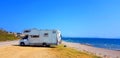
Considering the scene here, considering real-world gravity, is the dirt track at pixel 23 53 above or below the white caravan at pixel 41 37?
below

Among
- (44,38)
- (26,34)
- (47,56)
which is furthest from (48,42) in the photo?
(47,56)

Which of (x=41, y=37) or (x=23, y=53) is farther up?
(x=41, y=37)

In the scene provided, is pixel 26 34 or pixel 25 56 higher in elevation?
pixel 26 34

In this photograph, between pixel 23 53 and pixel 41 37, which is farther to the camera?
pixel 41 37

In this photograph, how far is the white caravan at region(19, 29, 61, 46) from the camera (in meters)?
50.7

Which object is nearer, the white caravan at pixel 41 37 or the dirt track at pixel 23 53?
the dirt track at pixel 23 53

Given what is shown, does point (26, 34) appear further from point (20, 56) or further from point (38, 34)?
point (20, 56)

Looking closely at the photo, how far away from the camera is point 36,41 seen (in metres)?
52.2

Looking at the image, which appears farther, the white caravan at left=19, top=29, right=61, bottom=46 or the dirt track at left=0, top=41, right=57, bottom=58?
the white caravan at left=19, top=29, right=61, bottom=46

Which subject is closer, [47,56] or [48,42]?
[47,56]

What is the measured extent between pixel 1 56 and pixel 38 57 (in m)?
3.98

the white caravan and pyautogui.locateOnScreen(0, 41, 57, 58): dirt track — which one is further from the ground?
the white caravan

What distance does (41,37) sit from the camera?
5175 cm

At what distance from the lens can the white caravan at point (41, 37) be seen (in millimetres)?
50656
